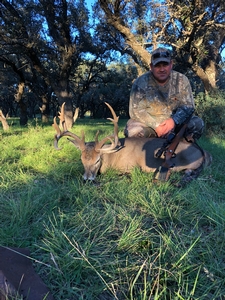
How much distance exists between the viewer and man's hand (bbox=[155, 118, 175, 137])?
4.35 meters

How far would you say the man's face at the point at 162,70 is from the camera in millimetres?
4675

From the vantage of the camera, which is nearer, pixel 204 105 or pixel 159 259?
pixel 159 259

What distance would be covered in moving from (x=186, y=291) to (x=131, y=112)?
3.98 metres

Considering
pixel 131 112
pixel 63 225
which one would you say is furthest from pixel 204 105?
pixel 63 225

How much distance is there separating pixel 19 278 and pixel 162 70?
413 centimetres

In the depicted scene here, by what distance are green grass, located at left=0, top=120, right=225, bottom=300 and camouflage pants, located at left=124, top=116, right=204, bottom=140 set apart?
134cm

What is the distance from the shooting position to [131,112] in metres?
5.12

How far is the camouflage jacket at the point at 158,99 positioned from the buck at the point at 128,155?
2.02ft

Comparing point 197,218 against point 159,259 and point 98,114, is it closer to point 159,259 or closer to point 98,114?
point 159,259

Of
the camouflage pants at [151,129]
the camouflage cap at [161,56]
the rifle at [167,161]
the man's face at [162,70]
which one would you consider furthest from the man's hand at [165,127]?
the camouflage cap at [161,56]

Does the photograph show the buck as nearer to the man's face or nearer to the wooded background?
the man's face

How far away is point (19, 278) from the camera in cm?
145

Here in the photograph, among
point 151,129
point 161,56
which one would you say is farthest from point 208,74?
point 151,129

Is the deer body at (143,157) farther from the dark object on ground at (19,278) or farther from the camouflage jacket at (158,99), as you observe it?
the dark object on ground at (19,278)
